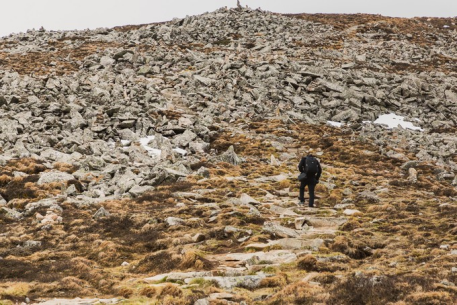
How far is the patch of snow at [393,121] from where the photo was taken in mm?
37531

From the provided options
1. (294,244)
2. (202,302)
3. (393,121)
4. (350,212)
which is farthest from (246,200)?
(393,121)

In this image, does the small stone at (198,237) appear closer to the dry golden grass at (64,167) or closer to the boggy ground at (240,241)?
the boggy ground at (240,241)

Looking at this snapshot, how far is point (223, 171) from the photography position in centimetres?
2483

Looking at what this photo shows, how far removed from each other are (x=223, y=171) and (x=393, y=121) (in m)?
22.0

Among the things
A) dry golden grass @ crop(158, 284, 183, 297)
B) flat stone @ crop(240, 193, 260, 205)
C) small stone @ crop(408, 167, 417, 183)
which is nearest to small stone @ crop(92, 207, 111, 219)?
flat stone @ crop(240, 193, 260, 205)

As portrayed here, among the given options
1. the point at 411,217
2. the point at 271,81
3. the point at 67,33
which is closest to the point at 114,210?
the point at 411,217

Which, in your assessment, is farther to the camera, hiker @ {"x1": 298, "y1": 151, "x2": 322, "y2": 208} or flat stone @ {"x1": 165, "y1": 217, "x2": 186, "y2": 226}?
hiker @ {"x1": 298, "y1": 151, "x2": 322, "y2": 208}

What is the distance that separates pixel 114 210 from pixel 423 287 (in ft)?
45.2

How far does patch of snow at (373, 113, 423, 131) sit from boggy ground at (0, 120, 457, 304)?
39.5ft

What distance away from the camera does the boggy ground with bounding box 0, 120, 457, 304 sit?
31.0ft

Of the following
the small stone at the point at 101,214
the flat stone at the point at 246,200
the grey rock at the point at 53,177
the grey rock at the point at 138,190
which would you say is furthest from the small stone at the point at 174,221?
the grey rock at the point at 53,177

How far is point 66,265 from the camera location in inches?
499

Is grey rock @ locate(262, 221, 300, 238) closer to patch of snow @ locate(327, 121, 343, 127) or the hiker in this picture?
the hiker

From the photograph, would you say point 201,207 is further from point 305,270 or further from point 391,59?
point 391,59
